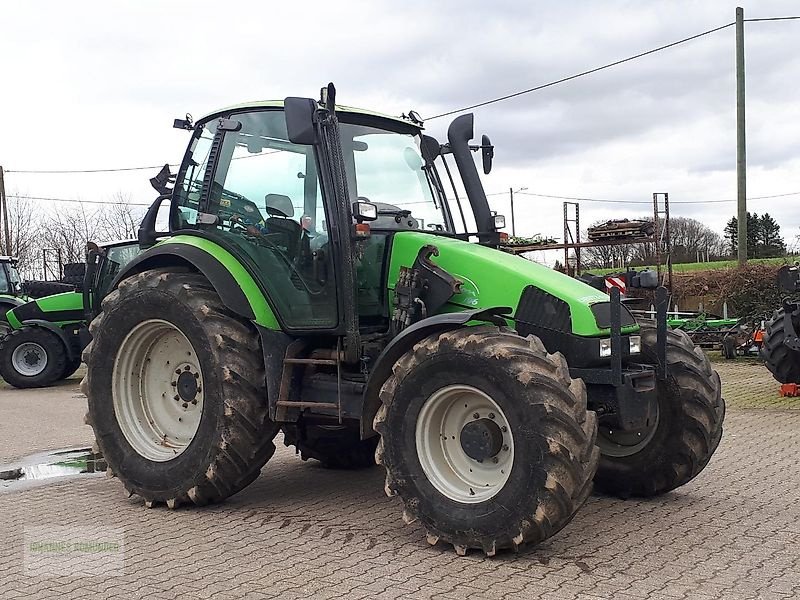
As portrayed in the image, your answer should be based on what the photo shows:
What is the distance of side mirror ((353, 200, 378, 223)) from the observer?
559 centimetres

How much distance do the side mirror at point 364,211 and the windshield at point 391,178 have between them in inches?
8.8

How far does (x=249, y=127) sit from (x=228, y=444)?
2.23 metres

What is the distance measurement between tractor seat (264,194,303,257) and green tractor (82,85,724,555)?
0.01m

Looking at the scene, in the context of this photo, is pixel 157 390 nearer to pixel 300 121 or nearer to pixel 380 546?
pixel 380 546

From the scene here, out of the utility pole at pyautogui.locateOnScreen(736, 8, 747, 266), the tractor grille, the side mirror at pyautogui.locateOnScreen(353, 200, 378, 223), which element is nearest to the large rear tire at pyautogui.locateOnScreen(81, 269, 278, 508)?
the side mirror at pyautogui.locateOnScreen(353, 200, 378, 223)

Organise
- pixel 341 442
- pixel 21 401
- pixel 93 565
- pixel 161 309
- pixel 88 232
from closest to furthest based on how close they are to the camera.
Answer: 1. pixel 93 565
2. pixel 161 309
3. pixel 341 442
4. pixel 21 401
5. pixel 88 232

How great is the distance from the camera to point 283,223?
232 inches

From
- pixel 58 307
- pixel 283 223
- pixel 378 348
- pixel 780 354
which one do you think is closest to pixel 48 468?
pixel 283 223

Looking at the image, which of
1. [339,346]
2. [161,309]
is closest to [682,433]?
[339,346]

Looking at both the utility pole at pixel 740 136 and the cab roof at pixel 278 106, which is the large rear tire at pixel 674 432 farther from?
the utility pole at pixel 740 136

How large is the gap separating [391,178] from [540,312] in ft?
5.49

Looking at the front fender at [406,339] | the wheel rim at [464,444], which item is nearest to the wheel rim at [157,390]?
the front fender at [406,339]

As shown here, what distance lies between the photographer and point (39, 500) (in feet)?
21.2

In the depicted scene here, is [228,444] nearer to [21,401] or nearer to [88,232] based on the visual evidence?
[21,401]
